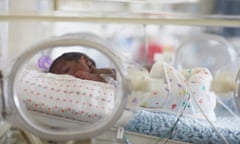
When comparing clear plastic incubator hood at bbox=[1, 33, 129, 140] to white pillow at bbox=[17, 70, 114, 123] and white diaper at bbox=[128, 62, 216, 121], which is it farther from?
white diaper at bbox=[128, 62, 216, 121]

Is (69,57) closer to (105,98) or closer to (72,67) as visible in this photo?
(72,67)

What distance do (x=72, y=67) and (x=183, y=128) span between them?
0.30m

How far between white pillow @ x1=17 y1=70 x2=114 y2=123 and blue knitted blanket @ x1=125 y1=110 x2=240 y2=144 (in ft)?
0.39

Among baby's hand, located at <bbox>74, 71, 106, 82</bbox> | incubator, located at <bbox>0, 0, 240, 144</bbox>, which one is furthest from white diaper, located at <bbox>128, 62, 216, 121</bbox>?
baby's hand, located at <bbox>74, 71, 106, 82</bbox>

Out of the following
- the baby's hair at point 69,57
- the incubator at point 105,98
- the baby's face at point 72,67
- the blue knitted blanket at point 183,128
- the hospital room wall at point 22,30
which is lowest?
the blue knitted blanket at point 183,128

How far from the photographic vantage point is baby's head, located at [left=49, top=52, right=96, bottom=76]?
755 mm

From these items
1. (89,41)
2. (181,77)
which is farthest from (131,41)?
(89,41)

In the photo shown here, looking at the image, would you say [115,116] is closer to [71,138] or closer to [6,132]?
[71,138]

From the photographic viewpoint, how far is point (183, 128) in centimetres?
76

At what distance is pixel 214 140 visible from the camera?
72cm

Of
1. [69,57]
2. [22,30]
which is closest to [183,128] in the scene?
[69,57]

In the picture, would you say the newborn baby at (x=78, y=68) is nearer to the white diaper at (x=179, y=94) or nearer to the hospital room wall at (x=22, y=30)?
the white diaper at (x=179, y=94)

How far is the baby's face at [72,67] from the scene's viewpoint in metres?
0.75

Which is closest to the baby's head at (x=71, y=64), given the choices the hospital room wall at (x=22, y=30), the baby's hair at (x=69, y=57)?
the baby's hair at (x=69, y=57)
